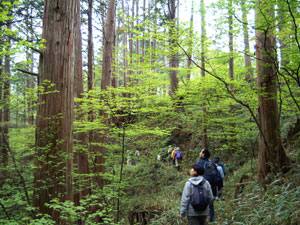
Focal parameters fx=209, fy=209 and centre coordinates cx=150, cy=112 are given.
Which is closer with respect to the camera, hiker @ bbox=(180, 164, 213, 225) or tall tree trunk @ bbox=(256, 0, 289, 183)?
hiker @ bbox=(180, 164, 213, 225)

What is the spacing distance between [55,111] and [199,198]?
2921 mm

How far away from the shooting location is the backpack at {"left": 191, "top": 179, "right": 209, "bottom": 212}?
3.50m

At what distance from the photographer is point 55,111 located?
3723mm

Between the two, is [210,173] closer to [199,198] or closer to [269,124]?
[199,198]

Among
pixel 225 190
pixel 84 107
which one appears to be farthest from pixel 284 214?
pixel 84 107

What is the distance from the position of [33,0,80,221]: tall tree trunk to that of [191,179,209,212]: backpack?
7.47ft

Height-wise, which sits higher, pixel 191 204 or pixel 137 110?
pixel 137 110

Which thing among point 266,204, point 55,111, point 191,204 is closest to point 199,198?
point 191,204

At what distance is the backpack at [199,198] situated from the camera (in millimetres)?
3500

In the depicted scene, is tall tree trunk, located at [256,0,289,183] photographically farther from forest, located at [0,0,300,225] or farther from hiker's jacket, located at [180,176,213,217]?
hiker's jacket, located at [180,176,213,217]

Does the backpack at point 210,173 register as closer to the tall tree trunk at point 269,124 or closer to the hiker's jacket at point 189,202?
the tall tree trunk at point 269,124

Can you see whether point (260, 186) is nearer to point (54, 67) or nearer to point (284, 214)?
point (284, 214)

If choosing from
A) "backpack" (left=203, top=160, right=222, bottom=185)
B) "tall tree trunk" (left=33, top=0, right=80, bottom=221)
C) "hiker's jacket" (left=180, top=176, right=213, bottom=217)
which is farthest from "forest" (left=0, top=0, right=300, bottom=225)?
"hiker's jacket" (left=180, top=176, right=213, bottom=217)

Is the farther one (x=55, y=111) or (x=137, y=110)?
(x=137, y=110)
